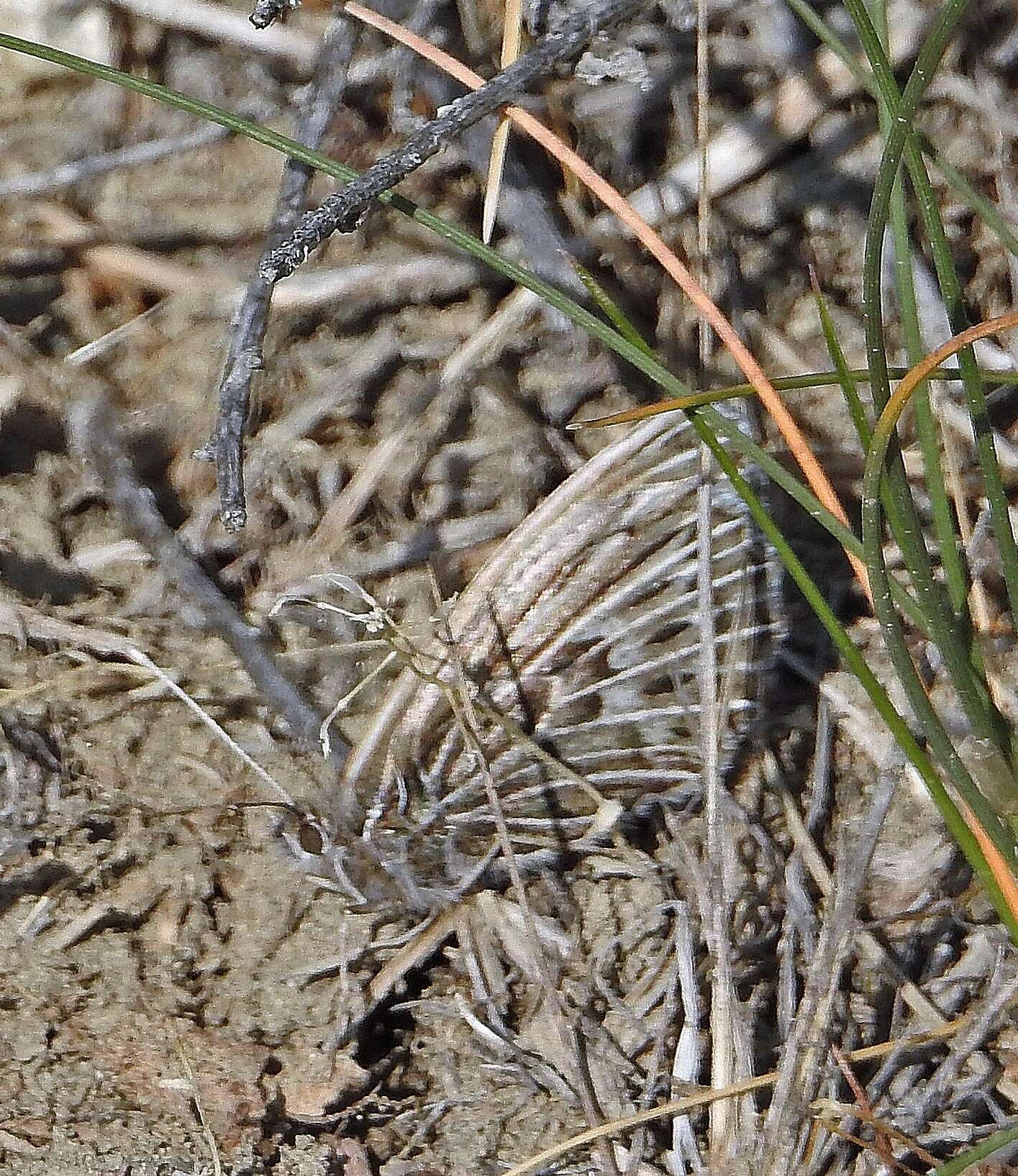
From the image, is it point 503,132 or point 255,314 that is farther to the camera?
point 503,132

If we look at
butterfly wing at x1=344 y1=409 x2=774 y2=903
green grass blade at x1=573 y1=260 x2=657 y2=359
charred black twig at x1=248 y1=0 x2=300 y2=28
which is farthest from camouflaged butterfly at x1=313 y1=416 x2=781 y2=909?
charred black twig at x1=248 y1=0 x2=300 y2=28

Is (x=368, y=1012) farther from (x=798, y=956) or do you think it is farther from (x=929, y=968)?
(x=929, y=968)

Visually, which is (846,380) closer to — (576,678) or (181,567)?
(576,678)

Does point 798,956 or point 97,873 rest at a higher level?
point 97,873

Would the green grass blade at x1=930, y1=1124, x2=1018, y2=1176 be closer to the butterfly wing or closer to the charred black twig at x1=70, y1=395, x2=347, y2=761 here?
the butterfly wing

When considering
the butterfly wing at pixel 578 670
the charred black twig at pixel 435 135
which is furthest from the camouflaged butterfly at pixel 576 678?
the charred black twig at pixel 435 135

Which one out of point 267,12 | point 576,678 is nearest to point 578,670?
point 576,678

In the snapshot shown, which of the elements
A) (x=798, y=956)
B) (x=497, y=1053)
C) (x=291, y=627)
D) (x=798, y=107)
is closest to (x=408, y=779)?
(x=291, y=627)
